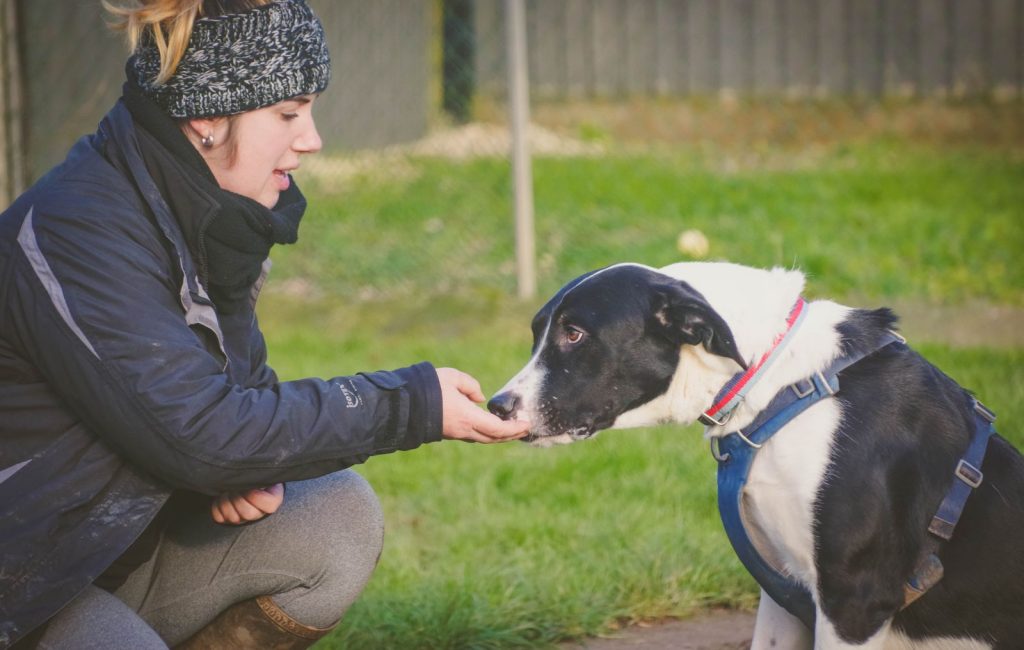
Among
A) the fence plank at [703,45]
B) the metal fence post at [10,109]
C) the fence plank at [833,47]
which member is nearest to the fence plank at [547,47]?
the fence plank at [703,45]

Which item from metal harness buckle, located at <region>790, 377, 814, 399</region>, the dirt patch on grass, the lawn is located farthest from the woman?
the dirt patch on grass

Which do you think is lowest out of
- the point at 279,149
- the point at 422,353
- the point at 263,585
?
the point at 422,353

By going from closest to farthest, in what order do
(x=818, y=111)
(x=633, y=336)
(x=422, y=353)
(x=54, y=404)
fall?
(x=54, y=404), (x=633, y=336), (x=422, y=353), (x=818, y=111)

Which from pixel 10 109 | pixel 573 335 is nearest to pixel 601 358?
pixel 573 335

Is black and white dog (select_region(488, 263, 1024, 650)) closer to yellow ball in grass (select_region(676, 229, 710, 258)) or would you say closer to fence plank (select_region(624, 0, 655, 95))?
yellow ball in grass (select_region(676, 229, 710, 258))

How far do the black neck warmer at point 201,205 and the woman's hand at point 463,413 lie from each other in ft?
1.64

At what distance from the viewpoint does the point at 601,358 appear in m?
3.01

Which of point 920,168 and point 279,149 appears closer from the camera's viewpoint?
point 279,149

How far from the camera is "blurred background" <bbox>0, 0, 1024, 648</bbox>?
13.4 feet

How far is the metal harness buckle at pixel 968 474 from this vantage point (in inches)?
112

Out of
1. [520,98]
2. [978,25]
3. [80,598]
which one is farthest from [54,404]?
[978,25]

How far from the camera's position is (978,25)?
29.5 feet

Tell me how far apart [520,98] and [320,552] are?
422cm

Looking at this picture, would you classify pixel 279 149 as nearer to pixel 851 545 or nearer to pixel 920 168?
pixel 851 545
